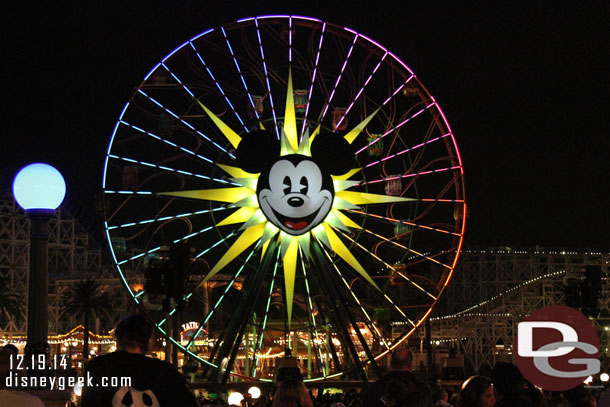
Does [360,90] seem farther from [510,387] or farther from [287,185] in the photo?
[510,387]

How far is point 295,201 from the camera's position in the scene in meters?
23.4

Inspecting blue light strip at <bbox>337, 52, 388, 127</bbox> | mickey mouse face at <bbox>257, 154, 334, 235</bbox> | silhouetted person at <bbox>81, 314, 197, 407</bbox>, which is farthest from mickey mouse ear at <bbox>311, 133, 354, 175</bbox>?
silhouetted person at <bbox>81, 314, 197, 407</bbox>

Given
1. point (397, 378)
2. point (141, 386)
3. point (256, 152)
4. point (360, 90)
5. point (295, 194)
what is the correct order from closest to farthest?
point (141, 386) < point (397, 378) < point (256, 152) < point (295, 194) < point (360, 90)

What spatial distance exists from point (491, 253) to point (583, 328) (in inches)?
2279

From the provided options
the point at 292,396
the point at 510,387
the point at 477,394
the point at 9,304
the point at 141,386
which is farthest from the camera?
the point at 9,304

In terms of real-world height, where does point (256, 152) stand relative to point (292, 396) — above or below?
Answer: above

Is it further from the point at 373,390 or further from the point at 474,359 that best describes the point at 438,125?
→ the point at 474,359

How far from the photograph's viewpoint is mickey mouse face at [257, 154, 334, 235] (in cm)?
2328

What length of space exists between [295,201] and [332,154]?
1.43 meters

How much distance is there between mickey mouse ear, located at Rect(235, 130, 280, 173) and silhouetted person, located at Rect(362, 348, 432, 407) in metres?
15.5

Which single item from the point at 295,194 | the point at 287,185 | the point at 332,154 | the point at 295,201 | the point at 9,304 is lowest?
the point at 9,304

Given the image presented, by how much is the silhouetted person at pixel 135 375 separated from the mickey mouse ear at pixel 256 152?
1727 centimetres

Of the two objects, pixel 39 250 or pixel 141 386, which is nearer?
pixel 141 386

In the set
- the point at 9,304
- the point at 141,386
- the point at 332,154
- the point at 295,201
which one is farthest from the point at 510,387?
the point at 9,304
